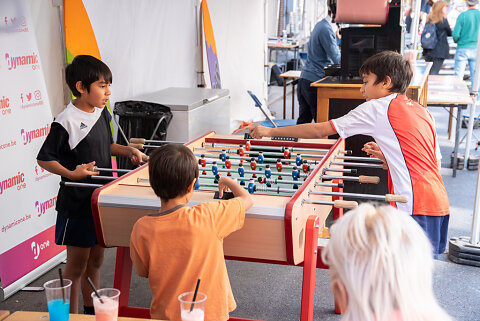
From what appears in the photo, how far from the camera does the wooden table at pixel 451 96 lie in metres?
5.19

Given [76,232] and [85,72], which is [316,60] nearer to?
[85,72]

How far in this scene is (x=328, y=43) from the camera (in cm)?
571

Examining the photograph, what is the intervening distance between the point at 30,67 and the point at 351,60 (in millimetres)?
2791

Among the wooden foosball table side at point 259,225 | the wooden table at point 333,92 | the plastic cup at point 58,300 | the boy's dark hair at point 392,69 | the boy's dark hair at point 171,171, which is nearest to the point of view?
the plastic cup at point 58,300

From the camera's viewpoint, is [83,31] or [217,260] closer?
[217,260]

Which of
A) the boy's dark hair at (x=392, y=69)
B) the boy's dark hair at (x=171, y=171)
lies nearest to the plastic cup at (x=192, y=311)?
the boy's dark hair at (x=171, y=171)

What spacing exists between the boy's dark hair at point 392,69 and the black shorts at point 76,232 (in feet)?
5.20

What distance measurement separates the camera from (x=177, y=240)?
5.85ft

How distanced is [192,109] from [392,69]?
1.90m

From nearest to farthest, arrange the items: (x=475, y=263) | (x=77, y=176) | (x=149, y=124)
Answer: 1. (x=77, y=176)
2. (x=475, y=263)
3. (x=149, y=124)

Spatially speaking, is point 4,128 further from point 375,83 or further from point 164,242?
point 375,83

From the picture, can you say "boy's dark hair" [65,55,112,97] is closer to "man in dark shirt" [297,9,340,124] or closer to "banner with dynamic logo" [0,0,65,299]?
"banner with dynamic logo" [0,0,65,299]

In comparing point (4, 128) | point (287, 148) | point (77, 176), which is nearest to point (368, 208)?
point (77, 176)

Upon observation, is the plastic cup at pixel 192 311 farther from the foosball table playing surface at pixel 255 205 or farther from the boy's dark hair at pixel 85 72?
the boy's dark hair at pixel 85 72
